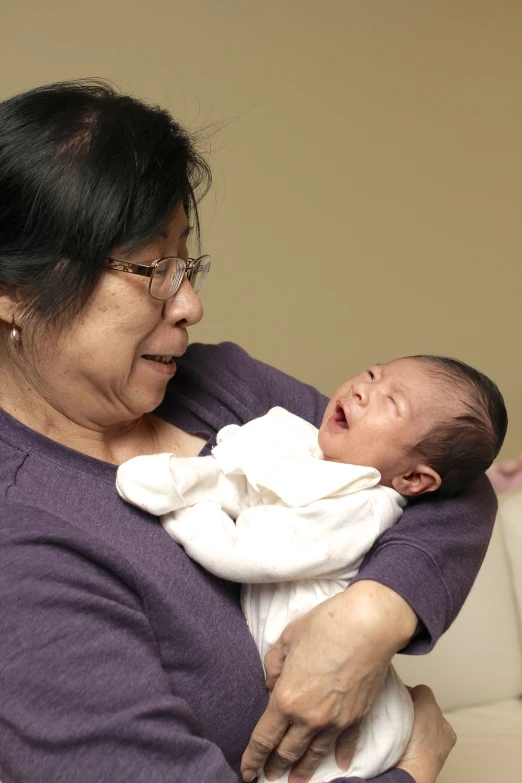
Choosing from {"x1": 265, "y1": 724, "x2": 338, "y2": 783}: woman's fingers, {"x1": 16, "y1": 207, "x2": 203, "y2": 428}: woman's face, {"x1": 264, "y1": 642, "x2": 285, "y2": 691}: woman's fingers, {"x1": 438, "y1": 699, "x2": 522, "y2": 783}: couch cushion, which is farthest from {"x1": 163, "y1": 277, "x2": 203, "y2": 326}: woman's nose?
{"x1": 438, "y1": 699, "x2": 522, "y2": 783}: couch cushion

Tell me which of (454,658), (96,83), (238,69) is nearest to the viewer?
(96,83)

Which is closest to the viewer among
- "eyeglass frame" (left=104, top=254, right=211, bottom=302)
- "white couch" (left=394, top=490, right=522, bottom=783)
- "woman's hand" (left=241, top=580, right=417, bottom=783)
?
"woman's hand" (left=241, top=580, right=417, bottom=783)

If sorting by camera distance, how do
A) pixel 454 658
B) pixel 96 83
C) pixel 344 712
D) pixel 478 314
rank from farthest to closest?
1. pixel 478 314
2. pixel 454 658
3. pixel 96 83
4. pixel 344 712

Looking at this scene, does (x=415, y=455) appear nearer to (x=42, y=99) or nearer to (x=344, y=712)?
(x=344, y=712)

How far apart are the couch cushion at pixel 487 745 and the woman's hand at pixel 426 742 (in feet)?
1.85

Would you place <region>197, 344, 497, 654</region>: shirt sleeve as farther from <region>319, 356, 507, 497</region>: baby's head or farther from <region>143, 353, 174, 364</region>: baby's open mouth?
<region>143, 353, 174, 364</region>: baby's open mouth

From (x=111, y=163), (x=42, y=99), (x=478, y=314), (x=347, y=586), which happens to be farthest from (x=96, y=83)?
(x=478, y=314)

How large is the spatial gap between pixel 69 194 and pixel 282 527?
2.06 ft

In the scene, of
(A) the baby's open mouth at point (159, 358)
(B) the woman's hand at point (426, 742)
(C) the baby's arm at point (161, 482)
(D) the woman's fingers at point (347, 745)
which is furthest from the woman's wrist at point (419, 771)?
(A) the baby's open mouth at point (159, 358)

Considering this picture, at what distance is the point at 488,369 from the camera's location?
3697 mm

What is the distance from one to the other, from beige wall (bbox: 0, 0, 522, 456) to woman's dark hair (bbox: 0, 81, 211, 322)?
5.18 ft

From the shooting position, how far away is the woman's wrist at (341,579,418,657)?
1305mm

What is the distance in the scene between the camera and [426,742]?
1498 mm

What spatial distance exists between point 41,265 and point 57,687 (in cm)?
66
